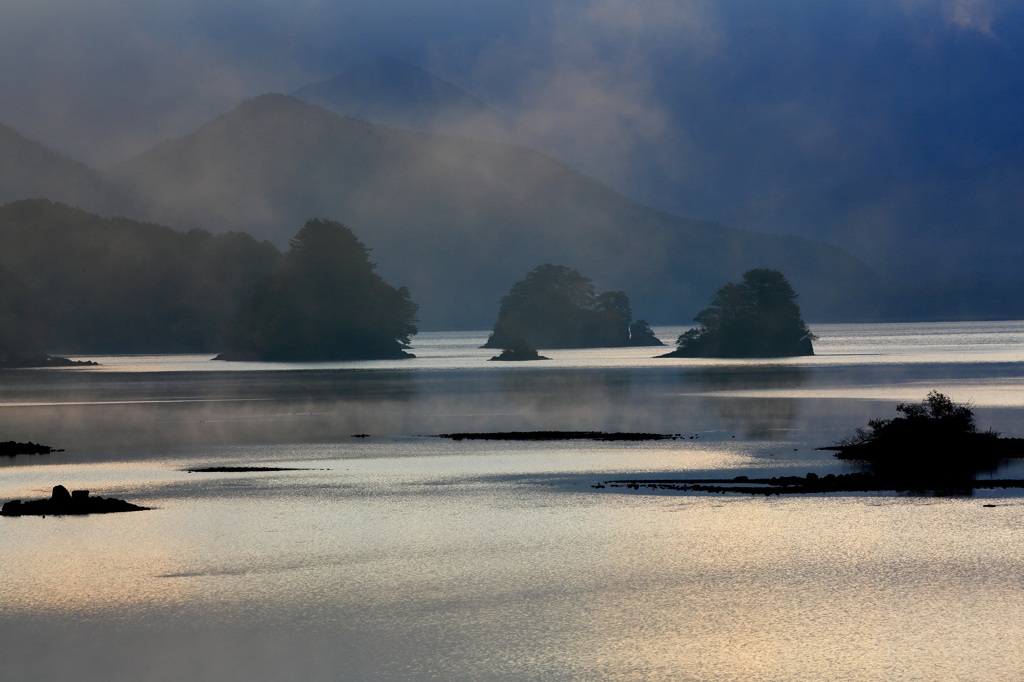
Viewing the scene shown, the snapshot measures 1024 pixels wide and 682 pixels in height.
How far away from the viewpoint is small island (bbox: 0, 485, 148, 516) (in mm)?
36000

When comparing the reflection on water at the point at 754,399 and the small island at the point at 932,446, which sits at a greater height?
the reflection on water at the point at 754,399

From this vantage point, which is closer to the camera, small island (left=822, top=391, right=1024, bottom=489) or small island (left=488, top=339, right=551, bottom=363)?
small island (left=822, top=391, right=1024, bottom=489)

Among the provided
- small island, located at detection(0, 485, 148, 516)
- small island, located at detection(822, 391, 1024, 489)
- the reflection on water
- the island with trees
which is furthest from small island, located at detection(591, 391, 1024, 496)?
the island with trees

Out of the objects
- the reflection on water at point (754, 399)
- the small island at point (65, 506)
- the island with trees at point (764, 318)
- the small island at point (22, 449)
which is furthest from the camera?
the island with trees at point (764, 318)

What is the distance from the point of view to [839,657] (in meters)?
20.5

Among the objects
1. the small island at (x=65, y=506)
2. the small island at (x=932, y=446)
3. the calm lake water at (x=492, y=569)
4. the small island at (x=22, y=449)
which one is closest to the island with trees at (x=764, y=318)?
the calm lake water at (x=492, y=569)

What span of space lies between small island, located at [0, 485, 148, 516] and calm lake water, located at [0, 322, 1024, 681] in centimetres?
93

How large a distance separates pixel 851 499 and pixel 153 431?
3937cm

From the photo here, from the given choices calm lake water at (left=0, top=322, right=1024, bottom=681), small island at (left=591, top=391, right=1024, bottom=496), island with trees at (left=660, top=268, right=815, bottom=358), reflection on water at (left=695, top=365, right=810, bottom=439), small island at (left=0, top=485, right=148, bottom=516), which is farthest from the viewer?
island with trees at (left=660, top=268, right=815, bottom=358)

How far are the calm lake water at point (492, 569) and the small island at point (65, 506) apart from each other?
933 mm

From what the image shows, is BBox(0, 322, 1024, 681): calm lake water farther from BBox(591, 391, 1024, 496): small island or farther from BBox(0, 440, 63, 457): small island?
BBox(591, 391, 1024, 496): small island

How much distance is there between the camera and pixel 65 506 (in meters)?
36.1

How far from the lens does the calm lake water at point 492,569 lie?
20.8m

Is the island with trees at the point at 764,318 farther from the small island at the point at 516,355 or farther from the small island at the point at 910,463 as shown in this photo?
the small island at the point at 910,463
